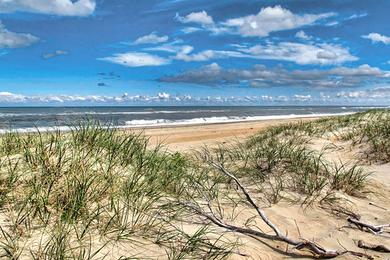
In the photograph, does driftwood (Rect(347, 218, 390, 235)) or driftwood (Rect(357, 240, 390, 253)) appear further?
driftwood (Rect(347, 218, 390, 235))

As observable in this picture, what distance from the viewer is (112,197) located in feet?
11.4

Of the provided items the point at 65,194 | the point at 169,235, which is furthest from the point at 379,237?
the point at 65,194

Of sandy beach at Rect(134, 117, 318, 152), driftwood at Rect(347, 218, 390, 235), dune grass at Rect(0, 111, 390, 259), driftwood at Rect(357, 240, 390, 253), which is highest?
dune grass at Rect(0, 111, 390, 259)

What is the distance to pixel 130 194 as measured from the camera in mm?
3738

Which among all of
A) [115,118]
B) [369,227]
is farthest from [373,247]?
[115,118]

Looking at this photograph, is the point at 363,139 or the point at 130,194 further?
the point at 363,139

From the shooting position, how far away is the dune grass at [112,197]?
2.88 meters

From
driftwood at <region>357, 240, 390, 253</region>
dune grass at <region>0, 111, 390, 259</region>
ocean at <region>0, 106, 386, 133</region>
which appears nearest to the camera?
dune grass at <region>0, 111, 390, 259</region>

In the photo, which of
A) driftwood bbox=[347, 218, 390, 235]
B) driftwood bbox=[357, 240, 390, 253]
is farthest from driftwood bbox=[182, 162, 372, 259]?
driftwood bbox=[347, 218, 390, 235]

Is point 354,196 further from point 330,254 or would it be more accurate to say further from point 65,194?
point 65,194

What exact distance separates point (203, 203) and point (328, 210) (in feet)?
4.92

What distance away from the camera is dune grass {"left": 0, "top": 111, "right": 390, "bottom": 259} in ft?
9.46

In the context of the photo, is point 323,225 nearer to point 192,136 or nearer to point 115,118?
point 192,136

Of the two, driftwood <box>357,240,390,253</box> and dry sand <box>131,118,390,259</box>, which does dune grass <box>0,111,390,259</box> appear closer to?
dry sand <box>131,118,390,259</box>
